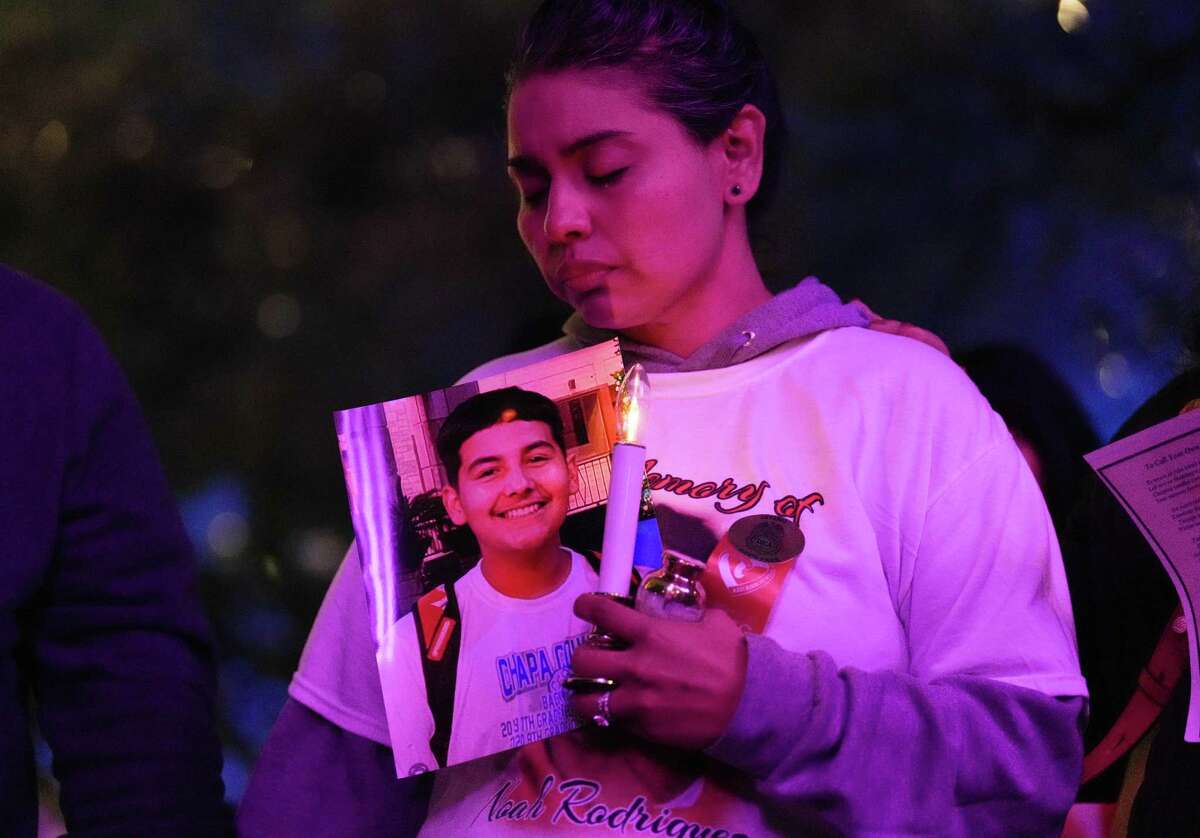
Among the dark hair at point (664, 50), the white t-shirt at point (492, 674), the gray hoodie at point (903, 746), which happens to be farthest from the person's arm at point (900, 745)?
the dark hair at point (664, 50)

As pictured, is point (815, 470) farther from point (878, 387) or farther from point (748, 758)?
point (748, 758)

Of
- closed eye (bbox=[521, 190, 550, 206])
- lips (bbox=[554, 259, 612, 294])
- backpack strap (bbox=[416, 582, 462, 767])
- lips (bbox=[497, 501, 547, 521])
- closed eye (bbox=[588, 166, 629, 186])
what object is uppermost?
closed eye (bbox=[521, 190, 550, 206])

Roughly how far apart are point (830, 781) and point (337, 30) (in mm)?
1022

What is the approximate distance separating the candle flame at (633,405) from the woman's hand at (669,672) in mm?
113

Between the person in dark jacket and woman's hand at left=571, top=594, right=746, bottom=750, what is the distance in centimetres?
28

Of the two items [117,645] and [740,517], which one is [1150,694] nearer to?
[740,517]

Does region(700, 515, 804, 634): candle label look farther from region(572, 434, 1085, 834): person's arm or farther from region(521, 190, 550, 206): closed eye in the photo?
region(521, 190, 550, 206): closed eye

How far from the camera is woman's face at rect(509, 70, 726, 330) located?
3.11ft

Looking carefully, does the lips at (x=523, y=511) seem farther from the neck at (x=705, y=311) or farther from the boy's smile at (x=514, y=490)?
the neck at (x=705, y=311)

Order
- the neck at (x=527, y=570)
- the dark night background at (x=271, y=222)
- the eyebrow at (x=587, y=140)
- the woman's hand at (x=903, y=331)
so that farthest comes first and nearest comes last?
the dark night background at (x=271, y=222) → the woman's hand at (x=903, y=331) → the eyebrow at (x=587, y=140) → the neck at (x=527, y=570)

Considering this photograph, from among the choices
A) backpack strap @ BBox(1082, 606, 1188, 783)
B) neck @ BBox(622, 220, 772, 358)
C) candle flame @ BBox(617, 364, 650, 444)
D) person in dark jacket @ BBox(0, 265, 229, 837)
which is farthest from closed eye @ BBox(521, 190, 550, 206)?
backpack strap @ BBox(1082, 606, 1188, 783)

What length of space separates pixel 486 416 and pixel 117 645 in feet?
0.96

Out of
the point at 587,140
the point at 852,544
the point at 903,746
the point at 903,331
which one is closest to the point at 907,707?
the point at 903,746

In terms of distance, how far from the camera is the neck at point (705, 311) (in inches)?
40.4
